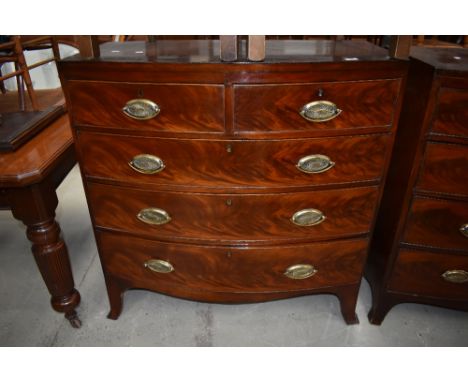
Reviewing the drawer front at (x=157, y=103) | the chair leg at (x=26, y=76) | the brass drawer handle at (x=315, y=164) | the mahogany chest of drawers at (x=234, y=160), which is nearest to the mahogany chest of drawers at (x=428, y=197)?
the mahogany chest of drawers at (x=234, y=160)

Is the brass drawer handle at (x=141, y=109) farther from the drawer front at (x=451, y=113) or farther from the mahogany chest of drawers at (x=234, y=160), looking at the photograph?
the drawer front at (x=451, y=113)

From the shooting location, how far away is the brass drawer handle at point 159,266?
1431mm


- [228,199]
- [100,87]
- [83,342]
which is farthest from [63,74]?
[83,342]

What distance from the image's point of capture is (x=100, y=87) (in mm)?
1100

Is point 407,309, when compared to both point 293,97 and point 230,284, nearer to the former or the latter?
point 230,284

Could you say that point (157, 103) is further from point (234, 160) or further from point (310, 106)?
point (310, 106)

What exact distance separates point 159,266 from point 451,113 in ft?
3.67

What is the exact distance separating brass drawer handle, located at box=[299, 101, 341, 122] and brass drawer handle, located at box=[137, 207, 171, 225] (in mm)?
573

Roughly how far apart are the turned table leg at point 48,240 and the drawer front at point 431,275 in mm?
1314

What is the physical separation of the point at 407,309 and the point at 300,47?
1.27 meters

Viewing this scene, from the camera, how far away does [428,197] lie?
4.31ft

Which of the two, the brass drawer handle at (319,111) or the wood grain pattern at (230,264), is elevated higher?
the brass drawer handle at (319,111)

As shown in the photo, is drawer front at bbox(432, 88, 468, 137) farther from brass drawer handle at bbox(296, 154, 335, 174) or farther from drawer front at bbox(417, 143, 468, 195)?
brass drawer handle at bbox(296, 154, 335, 174)

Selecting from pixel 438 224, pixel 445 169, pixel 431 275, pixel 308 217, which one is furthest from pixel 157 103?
pixel 431 275
